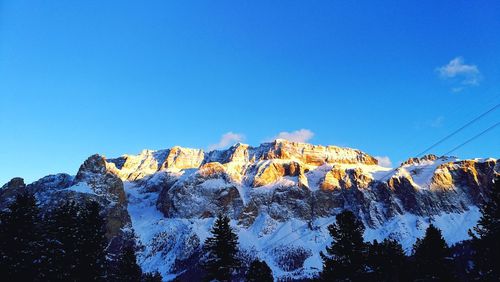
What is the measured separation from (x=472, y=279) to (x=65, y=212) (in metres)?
30.1

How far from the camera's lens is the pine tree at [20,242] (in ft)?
109

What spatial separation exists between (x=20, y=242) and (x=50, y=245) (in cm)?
200

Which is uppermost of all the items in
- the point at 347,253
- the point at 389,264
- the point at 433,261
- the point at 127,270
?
the point at 127,270

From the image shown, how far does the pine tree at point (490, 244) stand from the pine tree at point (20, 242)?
30230 millimetres

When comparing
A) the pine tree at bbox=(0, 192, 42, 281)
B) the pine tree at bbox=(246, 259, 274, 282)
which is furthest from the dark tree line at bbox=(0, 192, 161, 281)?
the pine tree at bbox=(246, 259, 274, 282)

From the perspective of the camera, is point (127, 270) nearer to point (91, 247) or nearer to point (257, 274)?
point (257, 274)

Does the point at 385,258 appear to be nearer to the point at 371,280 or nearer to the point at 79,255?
the point at 371,280

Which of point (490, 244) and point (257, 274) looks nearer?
point (490, 244)

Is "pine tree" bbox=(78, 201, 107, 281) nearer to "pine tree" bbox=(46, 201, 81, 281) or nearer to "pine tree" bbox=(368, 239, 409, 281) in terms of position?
"pine tree" bbox=(46, 201, 81, 281)

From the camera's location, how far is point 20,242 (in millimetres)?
34250

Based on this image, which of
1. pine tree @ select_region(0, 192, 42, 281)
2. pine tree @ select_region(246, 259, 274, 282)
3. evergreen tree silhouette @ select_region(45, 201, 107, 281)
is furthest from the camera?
pine tree @ select_region(246, 259, 274, 282)

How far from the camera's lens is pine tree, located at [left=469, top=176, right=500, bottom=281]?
104ft

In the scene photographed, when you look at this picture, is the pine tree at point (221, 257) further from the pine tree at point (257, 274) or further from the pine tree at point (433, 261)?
the pine tree at point (433, 261)

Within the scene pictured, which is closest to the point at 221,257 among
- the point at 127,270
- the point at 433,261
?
the point at 433,261
